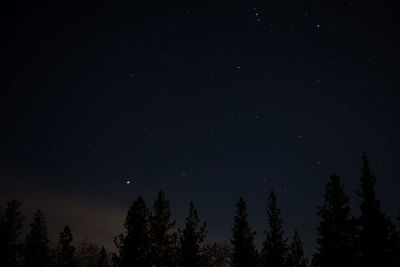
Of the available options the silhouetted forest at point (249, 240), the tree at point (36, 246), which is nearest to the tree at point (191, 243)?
the silhouetted forest at point (249, 240)

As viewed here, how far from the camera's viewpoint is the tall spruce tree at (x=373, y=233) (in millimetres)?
21297

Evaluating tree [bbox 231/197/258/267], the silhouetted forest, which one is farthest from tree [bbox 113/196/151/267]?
tree [bbox 231/197/258/267]

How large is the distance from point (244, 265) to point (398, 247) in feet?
44.1

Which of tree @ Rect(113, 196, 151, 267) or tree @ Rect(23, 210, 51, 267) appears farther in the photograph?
tree @ Rect(23, 210, 51, 267)

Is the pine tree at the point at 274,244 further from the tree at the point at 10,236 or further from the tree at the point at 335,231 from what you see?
the tree at the point at 10,236

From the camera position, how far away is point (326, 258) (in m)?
23.1

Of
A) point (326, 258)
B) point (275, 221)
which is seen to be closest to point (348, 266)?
point (326, 258)

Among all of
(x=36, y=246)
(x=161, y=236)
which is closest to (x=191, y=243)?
(x=161, y=236)

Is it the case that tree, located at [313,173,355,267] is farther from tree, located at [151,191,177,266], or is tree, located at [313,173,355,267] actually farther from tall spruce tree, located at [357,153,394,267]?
tree, located at [151,191,177,266]

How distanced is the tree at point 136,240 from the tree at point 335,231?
42.5 feet

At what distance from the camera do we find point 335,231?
23.5m

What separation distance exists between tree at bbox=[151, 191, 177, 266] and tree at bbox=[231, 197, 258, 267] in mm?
6848

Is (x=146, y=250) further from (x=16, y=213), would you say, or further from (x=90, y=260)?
(x=90, y=260)

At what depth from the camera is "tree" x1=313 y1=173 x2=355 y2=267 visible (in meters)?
22.6
